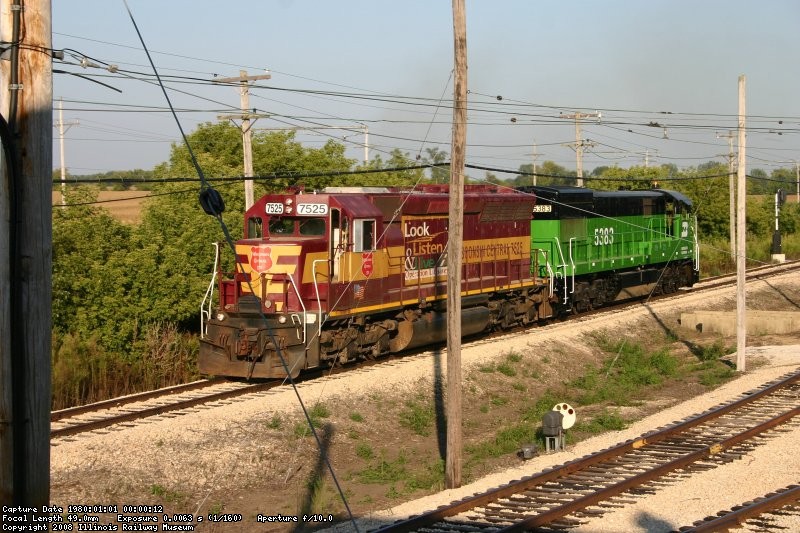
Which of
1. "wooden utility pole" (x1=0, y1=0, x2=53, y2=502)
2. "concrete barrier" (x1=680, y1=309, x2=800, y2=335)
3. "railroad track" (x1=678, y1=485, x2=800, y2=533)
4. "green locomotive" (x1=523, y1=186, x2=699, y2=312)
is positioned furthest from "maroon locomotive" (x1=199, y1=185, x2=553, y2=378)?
"wooden utility pole" (x1=0, y1=0, x2=53, y2=502)

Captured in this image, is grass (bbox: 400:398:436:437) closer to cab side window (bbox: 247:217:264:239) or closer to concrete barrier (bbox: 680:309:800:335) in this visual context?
cab side window (bbox: 247:217:264:239)

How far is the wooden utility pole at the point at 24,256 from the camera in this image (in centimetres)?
579

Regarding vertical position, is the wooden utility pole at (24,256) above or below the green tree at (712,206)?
below

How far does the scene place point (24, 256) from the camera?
581 cm

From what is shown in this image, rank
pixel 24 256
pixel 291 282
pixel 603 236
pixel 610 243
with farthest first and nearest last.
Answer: pixel 610 243 < pixel 603 236 < pixel 291 282 < pixel 24 256

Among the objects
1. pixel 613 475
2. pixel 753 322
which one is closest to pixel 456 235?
pixel 613 475

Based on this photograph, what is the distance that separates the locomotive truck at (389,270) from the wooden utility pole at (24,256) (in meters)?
6.63

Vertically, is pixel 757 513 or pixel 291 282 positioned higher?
pixel 291 282

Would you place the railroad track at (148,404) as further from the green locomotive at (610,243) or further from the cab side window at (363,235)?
the green locomotive at (610,243)

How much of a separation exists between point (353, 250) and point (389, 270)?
1.47 metres

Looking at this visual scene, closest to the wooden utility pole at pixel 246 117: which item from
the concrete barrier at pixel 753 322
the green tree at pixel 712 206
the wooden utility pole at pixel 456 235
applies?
the wooden utility pole at pixel 456 235

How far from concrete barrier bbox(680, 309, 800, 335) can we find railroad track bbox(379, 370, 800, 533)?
434 inches

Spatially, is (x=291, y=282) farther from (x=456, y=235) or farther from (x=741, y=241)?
(x=741, y=241)

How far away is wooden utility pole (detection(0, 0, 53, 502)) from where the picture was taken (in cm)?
579
